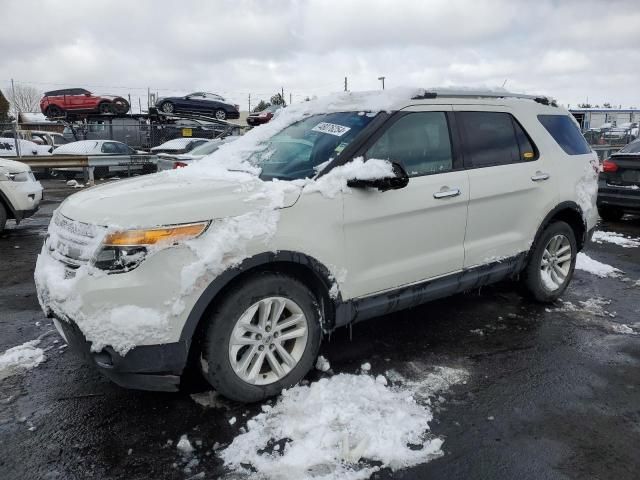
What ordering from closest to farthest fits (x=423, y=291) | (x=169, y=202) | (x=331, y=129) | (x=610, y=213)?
(x=169, y=202) → (x=331, y=129) → (x=423, y=291) → (x=610, y=213)

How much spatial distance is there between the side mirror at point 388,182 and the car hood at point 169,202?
1.29ft

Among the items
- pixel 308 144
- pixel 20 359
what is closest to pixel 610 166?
pixel 308 144

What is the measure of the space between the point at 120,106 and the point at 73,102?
182 centimetres

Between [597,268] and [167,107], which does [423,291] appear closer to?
[597,268]

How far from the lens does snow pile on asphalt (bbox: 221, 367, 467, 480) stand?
8.36ft

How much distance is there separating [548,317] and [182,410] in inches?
129

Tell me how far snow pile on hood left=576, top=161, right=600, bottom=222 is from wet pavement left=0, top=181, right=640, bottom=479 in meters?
0.94

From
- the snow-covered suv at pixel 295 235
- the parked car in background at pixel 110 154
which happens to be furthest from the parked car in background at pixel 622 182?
the parked car in background at pixel 110 154

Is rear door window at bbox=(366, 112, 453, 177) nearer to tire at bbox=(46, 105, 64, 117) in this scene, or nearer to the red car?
the red car

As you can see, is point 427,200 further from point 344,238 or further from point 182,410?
point 182,410

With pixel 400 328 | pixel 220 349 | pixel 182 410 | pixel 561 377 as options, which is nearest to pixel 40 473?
pixel 182 410

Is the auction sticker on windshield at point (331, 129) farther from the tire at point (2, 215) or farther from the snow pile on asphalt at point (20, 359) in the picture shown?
the tire at point (2, 215)

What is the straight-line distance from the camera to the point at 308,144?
3686 millimetres

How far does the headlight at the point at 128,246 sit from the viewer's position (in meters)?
2.67
